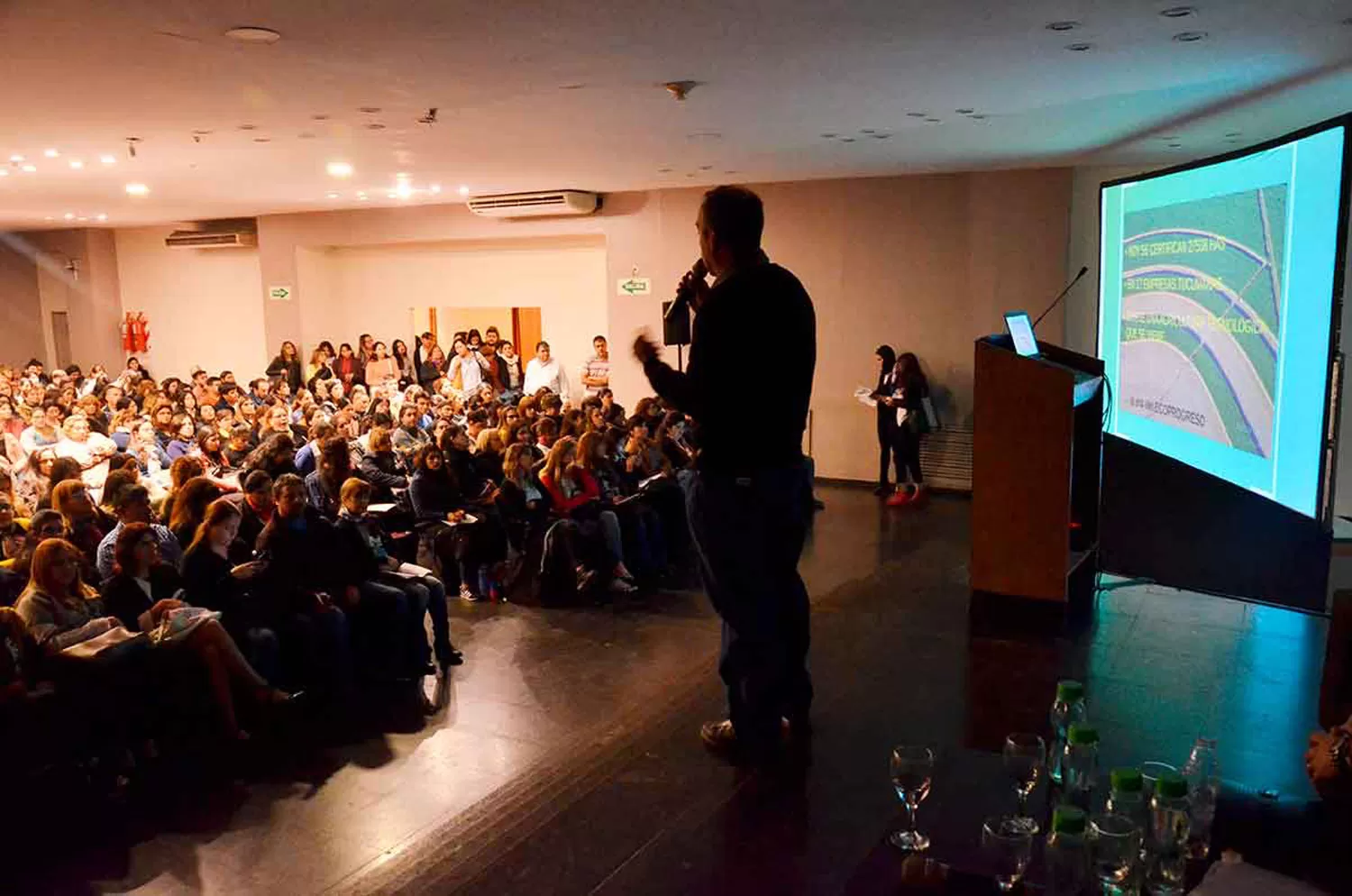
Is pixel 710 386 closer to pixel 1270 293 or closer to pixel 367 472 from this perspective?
pixel 1270 293

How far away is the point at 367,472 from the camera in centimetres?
652

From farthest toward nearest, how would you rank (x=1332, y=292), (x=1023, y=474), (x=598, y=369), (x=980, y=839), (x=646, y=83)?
(x=598, y=369) < (x=646, y=83) < (x=1023, y=474) < (x=1332, y=292) < (x=980, y=839)

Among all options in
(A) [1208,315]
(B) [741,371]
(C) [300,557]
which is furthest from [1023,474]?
(C) [300,557]

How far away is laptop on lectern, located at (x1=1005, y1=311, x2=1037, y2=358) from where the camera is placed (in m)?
4.69

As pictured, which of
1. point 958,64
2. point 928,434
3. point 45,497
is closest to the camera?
point 958,64

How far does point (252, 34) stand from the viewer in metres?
3.63

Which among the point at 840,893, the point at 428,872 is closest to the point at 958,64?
the point at 840,893

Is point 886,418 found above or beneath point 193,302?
beneath

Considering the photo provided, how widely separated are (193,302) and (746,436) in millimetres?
14155

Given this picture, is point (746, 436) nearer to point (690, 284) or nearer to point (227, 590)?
point (690, 284)

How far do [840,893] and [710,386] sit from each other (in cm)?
131

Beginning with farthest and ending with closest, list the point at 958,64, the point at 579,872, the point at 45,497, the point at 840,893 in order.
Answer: the point at 45,497 → the point at 958,64 → the point at 579,872 → the point at 840,893

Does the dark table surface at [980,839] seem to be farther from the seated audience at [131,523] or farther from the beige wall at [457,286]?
the beige wall at [457,286]

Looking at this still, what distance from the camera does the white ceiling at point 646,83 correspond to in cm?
354
